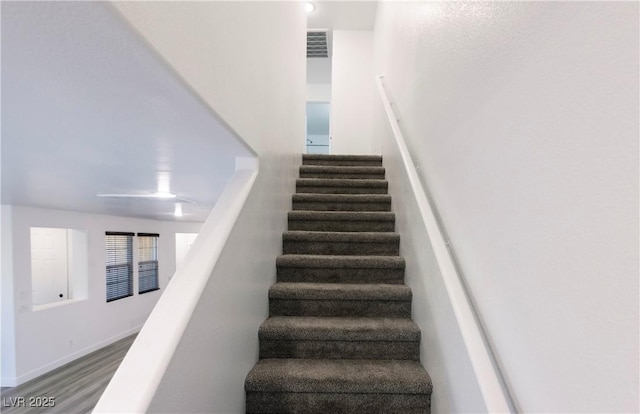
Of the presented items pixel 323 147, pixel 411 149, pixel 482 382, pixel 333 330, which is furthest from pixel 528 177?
pixel 323 147

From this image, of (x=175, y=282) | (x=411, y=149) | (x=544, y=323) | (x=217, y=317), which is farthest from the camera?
(x=411, y=149)

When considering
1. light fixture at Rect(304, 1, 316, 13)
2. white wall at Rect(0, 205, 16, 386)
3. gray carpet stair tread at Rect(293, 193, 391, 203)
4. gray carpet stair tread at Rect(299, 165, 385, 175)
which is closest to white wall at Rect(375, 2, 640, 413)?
gray carpet stair tread at Rect(293, 193, 391, 203)

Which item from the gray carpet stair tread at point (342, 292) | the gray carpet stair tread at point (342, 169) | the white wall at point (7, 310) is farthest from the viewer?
the white wall at point (7, 310)

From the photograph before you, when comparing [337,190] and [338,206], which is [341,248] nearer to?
[338,206]

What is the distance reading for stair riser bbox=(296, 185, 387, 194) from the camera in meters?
3.12

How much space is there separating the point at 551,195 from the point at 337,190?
2449 millimetres

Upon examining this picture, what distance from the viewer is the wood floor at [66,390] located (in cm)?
351

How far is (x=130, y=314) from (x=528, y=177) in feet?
22.7

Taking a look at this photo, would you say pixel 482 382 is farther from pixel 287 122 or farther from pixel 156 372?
pixel 287 122

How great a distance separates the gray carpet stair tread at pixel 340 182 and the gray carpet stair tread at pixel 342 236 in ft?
2.56

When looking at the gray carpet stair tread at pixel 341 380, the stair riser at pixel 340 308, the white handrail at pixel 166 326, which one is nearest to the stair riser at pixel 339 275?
the stair riser at pixel 340 308

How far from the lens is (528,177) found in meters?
0.82

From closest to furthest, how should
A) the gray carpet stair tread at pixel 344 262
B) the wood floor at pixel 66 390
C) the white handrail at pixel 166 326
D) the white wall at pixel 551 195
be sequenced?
1. the white wall at pixel 551 195
2. the white handrail at pixel 166 326
3. the gray carpet stair tread at pixel 344 262
4. the wood floor at pixel 66 390

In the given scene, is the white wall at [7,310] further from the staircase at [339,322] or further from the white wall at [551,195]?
the white wall at [551,195]
